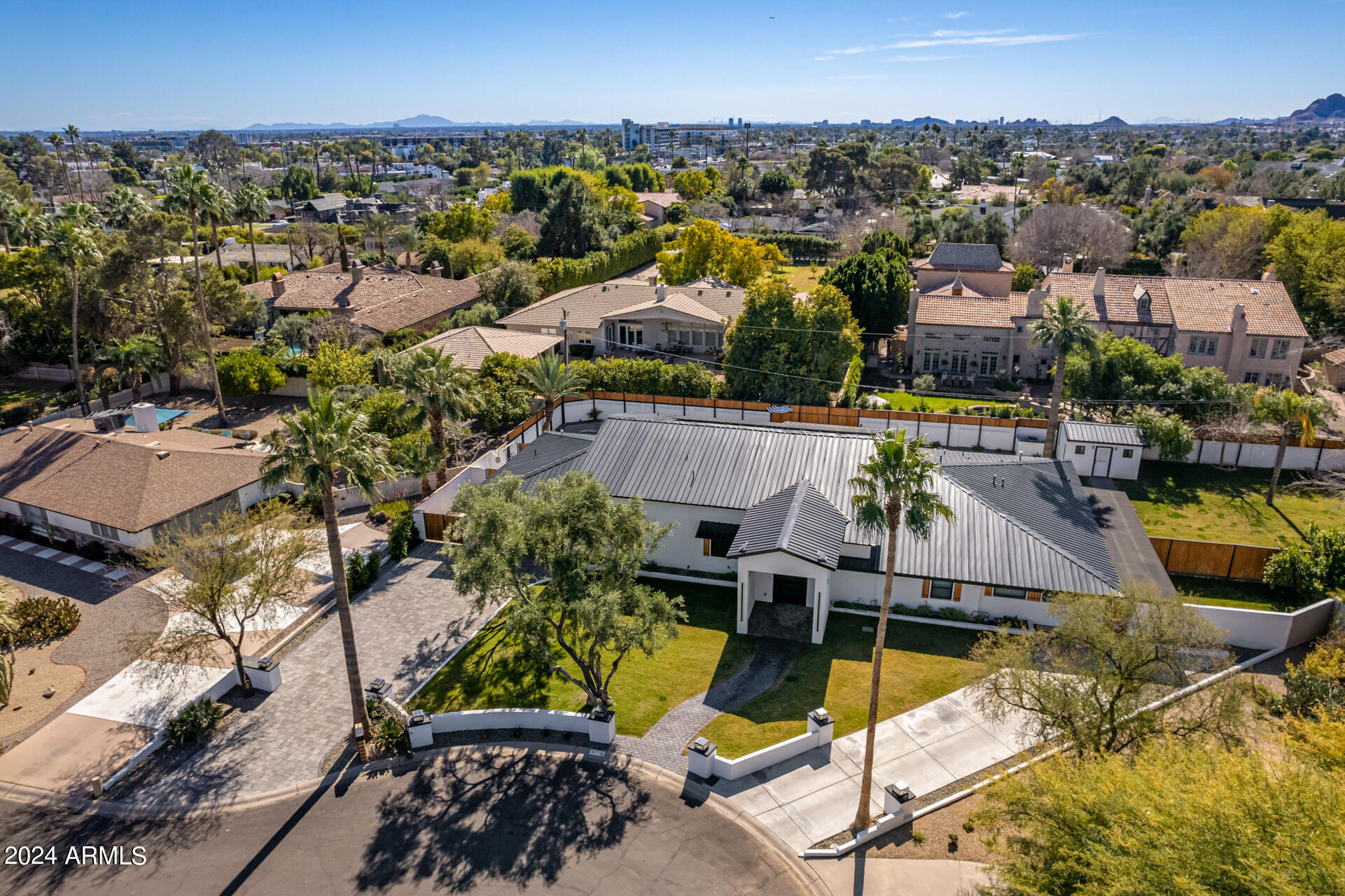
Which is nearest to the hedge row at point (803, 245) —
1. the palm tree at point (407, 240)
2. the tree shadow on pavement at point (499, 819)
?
the palm tree at point (407, 240)

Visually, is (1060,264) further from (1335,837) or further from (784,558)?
(1335,837)

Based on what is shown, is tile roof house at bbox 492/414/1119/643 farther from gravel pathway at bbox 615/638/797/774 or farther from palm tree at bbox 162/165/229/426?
palm tree at bbox 162/165/229/426

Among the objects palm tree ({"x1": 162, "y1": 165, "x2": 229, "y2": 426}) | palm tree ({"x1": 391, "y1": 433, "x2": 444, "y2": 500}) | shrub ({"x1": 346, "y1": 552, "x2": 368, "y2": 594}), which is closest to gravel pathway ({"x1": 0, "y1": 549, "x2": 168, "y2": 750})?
shrub ({"x1": 346, "y1": 552, "x2": 368, "y2": 594})

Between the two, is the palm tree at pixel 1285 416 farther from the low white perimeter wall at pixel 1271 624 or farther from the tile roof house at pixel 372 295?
the tile roof house at pixel 372 295

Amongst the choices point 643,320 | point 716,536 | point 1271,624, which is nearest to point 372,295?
point 643,320

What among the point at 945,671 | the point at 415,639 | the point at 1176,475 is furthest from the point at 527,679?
the point at 1176,475

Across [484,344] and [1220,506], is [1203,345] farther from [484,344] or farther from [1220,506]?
[484,344]
